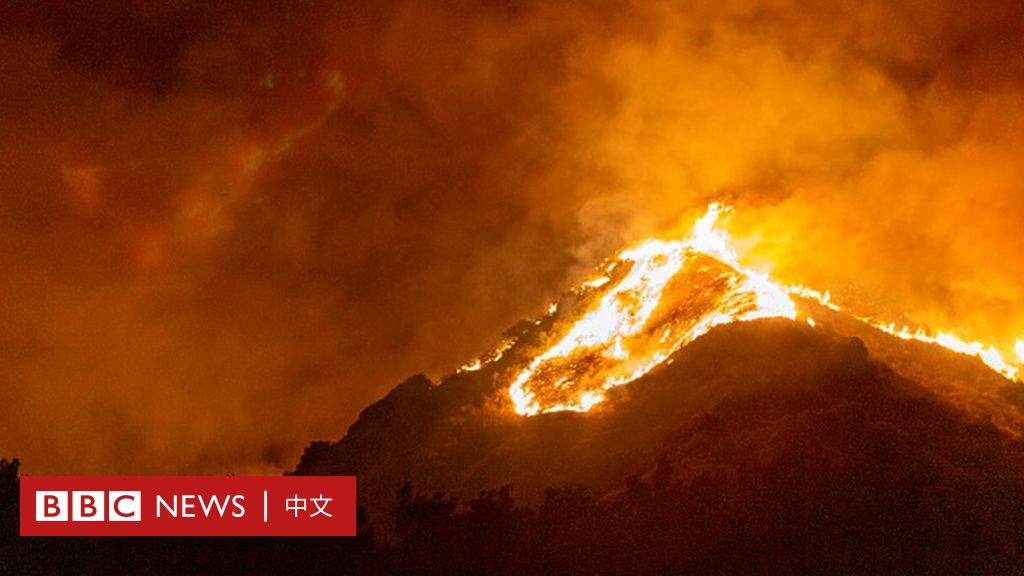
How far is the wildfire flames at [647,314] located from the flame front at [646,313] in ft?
0.10

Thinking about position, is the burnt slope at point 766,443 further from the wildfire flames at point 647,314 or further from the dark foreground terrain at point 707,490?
the wildfire flames at point 647,314

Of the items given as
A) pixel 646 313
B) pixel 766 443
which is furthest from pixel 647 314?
pixel 766 443

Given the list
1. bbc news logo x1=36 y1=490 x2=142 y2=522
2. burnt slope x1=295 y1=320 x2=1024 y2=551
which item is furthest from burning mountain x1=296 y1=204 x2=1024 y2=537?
bbc news logo x1=36 y1=490 x2=142 y2=522

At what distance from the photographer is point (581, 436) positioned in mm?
23359

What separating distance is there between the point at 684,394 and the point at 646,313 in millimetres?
5542

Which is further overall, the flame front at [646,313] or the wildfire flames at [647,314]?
the flame front at [646,313]

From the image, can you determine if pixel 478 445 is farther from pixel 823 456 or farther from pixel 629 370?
pixel 823 456

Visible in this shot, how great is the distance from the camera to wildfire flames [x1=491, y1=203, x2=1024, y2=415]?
25531 millimetres

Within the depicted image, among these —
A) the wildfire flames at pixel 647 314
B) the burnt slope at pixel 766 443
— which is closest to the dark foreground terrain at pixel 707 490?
the burnt slope at pixel 766 443

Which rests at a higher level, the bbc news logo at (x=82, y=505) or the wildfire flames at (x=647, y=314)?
the wildfire flames at (x=647, y=314)

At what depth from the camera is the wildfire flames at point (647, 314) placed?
2553 cm

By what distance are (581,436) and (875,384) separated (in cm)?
670

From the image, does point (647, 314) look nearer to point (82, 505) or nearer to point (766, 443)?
point (766, 443)

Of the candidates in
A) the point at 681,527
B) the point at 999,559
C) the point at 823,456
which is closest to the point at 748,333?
the point at 823,456
